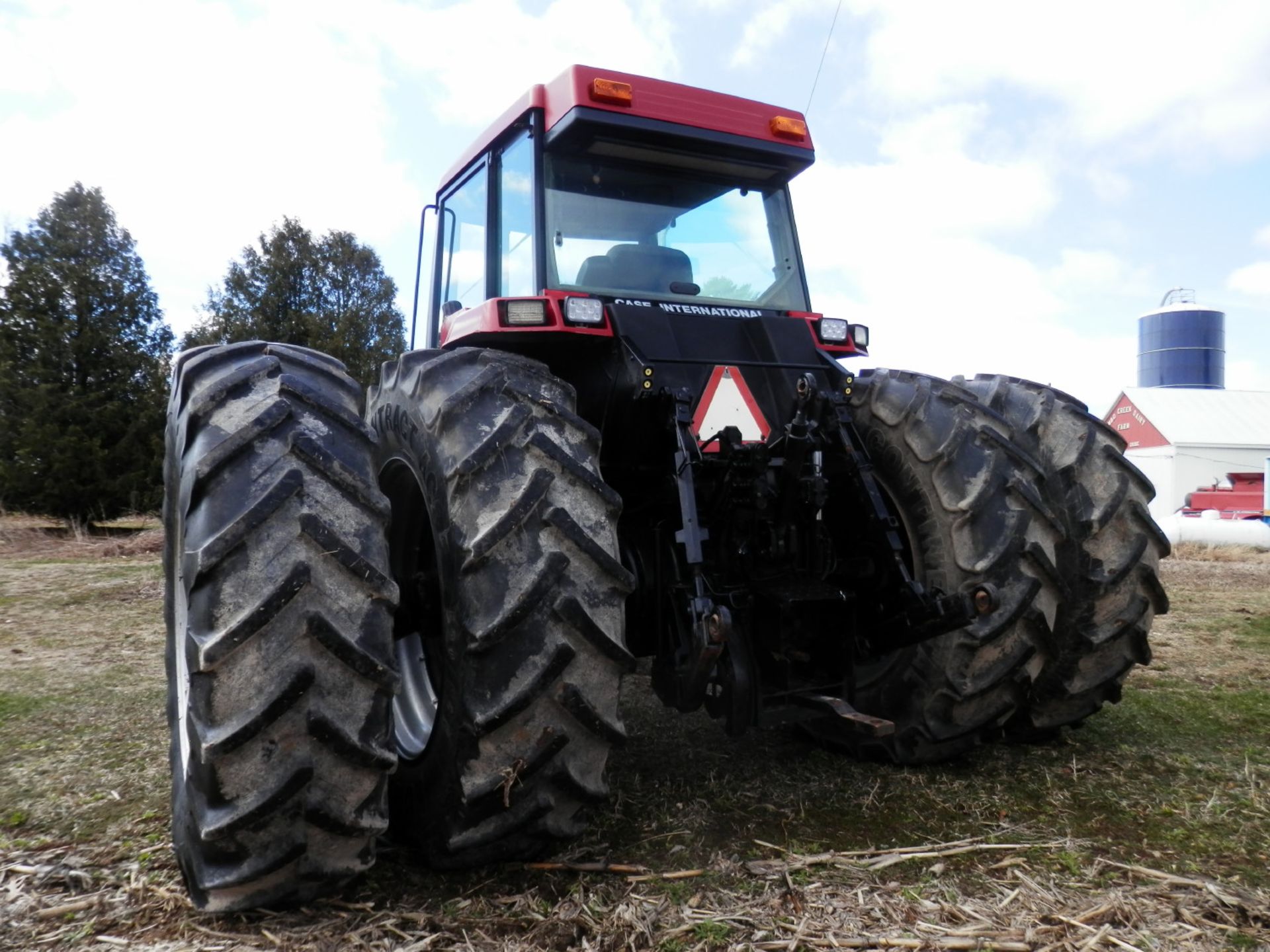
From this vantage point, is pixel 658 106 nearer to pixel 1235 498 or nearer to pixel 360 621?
pixel 360 621

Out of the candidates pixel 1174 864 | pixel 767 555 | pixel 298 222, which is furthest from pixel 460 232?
pixel 298 222

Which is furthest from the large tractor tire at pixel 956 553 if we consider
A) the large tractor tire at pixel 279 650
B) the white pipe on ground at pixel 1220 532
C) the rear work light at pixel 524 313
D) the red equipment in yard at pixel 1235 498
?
the red equipment in yard at pixel 1235 498

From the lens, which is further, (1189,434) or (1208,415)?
(1208,415)

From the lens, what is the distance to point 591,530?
254cm

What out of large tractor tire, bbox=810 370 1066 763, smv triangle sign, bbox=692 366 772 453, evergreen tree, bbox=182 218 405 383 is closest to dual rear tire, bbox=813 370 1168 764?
large tractor tire, bbox=810 370 1066 763

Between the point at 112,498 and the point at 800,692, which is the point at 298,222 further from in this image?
the point at 800,692

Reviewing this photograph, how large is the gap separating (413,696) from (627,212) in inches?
83.8

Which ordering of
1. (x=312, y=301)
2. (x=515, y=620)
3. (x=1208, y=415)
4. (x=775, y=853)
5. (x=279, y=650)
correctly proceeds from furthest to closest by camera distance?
(x=1208, y=415), (x=312, y=301), (x=775, y=853), (x=515, y=620), (x=279, y=650)

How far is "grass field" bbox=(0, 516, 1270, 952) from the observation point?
2.29 m

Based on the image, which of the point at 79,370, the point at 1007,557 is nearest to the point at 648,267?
the point at 1007,557

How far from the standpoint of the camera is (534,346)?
11.6 ft

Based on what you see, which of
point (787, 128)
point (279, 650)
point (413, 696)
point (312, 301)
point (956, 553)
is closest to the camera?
point (279, 650)

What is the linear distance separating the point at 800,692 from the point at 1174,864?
1176 mm

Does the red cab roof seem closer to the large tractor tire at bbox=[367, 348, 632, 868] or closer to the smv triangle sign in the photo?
the smv triangle sign
